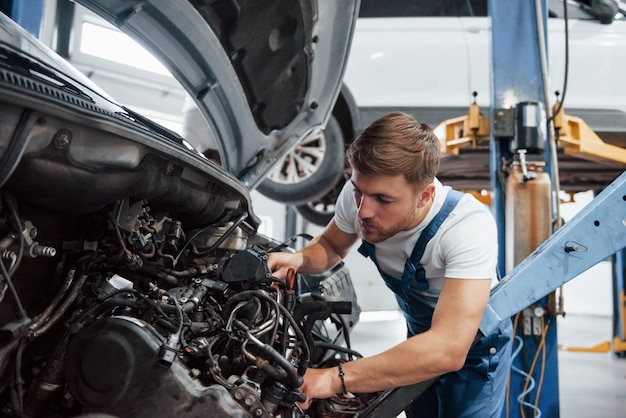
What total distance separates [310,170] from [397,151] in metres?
2.29

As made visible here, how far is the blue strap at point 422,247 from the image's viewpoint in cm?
155

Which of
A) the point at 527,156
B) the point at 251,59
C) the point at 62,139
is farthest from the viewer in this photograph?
the point at 527,156

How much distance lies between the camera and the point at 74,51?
172 inches

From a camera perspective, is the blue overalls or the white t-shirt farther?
the blue overalls

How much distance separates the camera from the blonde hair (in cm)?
139

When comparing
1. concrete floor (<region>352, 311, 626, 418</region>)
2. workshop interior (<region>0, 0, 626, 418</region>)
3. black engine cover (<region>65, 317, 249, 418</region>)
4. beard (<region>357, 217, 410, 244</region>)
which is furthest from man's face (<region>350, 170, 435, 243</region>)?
concrete floor (<region>352, 311, 626, 418</region>)

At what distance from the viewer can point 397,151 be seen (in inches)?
54.7

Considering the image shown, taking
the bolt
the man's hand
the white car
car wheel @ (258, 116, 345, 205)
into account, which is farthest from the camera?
car wheel @ (258, 116, 345, 205)

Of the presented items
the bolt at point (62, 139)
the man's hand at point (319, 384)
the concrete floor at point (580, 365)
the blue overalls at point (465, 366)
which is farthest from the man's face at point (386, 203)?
the concrete floor at point (580, 365)

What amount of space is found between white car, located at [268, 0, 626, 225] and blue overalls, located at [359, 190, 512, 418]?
6.31 feet

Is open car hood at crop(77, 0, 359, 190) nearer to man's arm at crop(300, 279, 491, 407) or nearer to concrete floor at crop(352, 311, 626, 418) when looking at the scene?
man's arm at crop(300, 279, 491, 407)

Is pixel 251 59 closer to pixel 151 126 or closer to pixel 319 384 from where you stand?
pixel 151 126

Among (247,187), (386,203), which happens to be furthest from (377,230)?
(247,187)

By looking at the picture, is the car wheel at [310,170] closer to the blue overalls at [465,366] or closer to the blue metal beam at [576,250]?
the blue overalls at [465,366]
